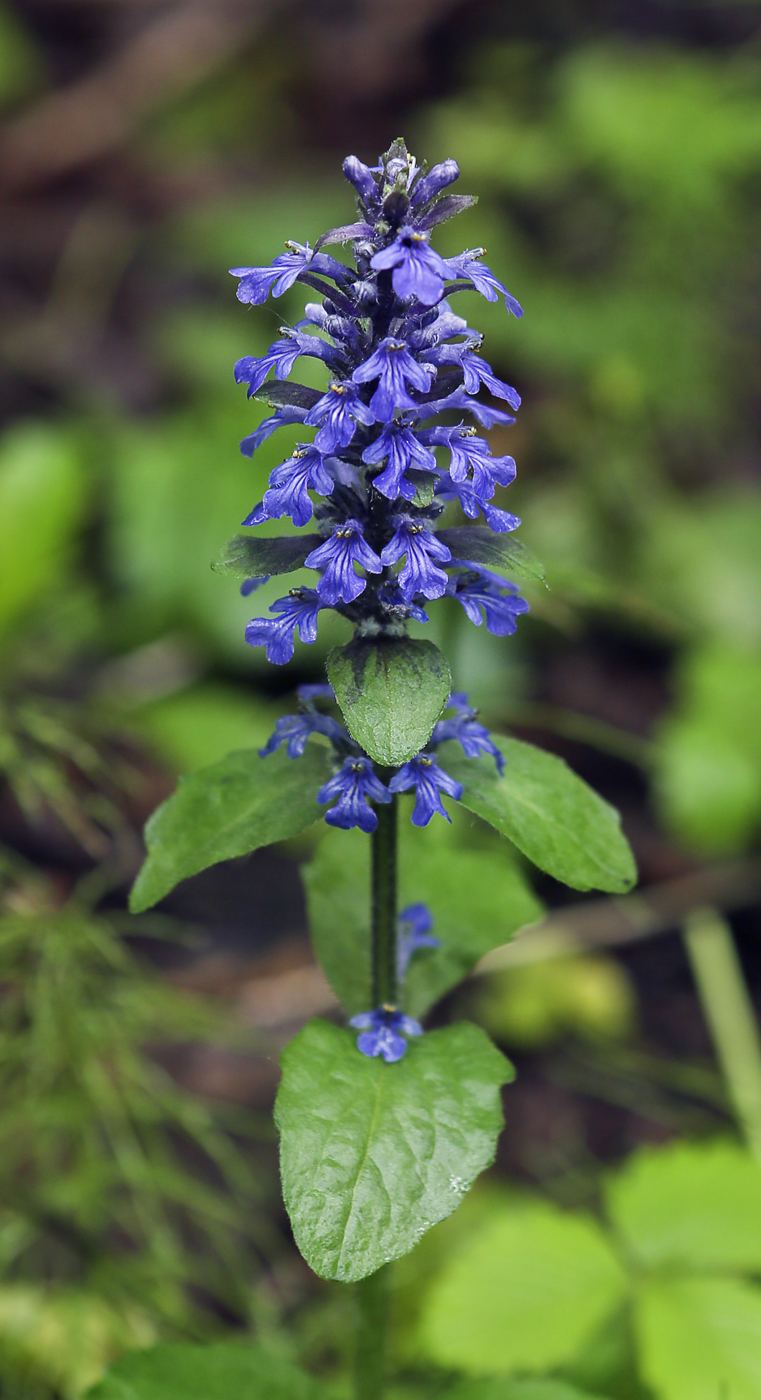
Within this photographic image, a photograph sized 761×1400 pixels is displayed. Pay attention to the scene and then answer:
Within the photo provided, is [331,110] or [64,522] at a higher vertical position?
[331,110]

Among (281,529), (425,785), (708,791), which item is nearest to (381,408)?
(425,785)

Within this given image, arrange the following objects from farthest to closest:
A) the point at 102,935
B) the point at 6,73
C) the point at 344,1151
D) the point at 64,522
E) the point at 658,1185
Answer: the point at 6,73 → the point at 64,522 → the point at 658,1185 → the point at 102,935 → the point at 344,1151

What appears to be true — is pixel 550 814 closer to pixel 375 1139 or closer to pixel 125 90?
pixel 375 1139

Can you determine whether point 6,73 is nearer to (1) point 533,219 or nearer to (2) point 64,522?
(1) point 533,219

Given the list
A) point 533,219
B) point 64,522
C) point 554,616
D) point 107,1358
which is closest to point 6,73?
point 533,219

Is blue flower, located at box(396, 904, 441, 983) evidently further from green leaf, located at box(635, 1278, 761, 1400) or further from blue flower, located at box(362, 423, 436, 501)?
green leaf, located at box(635, 1278, 761, 1400)

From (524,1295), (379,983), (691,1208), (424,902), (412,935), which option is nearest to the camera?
(379,983)
